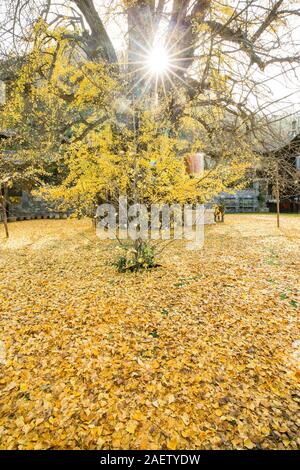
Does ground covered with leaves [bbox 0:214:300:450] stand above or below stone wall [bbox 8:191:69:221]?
below

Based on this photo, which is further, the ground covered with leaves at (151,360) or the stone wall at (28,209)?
the stone wall at (28,209)

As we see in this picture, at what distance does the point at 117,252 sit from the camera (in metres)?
8.18

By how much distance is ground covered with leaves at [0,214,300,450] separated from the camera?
2.05m

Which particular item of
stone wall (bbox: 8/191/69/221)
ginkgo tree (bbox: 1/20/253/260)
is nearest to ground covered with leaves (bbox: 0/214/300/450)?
ginkgo tree (bbox: 1/20/253/260)

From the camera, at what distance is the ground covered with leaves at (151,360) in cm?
205

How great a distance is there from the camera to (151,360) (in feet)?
9.60

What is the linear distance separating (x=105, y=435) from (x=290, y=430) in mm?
1422

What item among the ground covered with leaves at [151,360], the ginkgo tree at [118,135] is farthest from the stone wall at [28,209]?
the ground covered with leaves at [151,360]

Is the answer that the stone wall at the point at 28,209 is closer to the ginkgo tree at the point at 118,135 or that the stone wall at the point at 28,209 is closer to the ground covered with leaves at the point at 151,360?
the ginkgo tree at the point at 118,135

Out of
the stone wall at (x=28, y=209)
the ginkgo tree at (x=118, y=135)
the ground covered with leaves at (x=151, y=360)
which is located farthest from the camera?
the stone wall at (x=28, y=209)

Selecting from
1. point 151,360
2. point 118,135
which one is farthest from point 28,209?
point 151,360

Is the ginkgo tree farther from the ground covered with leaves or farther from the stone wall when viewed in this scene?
the stone wall

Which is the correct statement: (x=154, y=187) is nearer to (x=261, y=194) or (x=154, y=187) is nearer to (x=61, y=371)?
(x=61, y=371)
